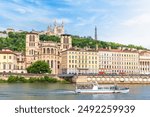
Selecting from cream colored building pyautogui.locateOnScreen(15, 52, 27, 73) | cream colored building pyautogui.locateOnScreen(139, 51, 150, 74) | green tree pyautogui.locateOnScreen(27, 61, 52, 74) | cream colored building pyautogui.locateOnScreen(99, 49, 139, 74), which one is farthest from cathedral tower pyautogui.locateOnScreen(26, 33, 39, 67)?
cream colored building pyautogui.locateOnScreen(139, 51, 150, 74)

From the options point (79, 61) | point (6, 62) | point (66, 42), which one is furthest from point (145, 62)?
point (6, 62)

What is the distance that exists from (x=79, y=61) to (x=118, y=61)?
12.1 meters

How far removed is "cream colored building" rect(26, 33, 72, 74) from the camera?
99250 mm

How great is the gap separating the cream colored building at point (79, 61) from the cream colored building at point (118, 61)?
272 cm

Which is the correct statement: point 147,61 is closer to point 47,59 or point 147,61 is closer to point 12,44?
point 47,59

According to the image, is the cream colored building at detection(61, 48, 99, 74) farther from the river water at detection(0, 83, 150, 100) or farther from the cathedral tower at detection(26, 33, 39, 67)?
the river water at detection(0, 83, 150, 100)

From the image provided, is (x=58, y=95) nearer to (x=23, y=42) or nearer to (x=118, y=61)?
(x=118, y=61)

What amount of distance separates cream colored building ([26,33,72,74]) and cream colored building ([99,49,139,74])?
11099mm

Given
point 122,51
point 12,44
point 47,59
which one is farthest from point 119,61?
point 12,44

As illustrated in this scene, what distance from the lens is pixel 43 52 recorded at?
328 ft

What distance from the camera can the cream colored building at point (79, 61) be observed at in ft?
323

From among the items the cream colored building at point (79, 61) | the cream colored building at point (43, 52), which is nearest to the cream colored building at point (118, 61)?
the cream colored building at point (79, 61)

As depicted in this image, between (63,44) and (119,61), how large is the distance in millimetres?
16176

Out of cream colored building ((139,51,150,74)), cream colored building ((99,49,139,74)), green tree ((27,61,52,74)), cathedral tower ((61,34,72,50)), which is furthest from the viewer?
cathedral tower ((61,34,72,50))
